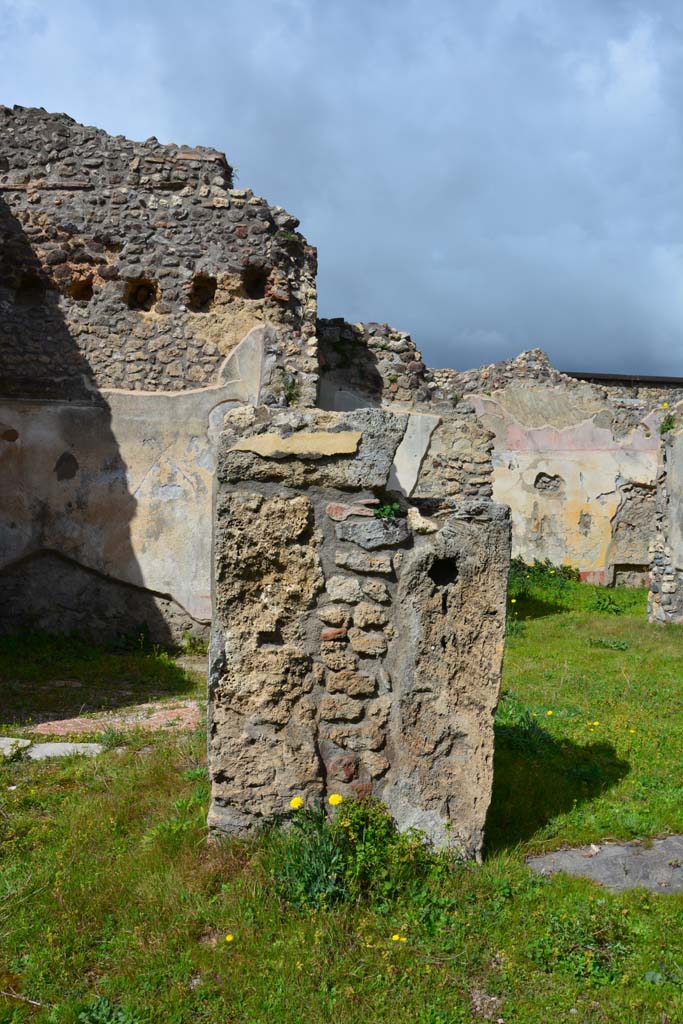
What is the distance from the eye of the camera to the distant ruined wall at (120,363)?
777 cm

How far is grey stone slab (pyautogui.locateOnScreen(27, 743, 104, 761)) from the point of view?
4.47 m

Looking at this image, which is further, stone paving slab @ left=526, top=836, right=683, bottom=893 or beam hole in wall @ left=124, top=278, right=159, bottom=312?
beam hole in wall @ left=124, top=278, right=159, bottom=312

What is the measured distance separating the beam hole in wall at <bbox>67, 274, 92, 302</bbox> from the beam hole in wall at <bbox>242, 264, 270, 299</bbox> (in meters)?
1.60

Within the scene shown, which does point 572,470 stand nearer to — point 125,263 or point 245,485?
point 125,263

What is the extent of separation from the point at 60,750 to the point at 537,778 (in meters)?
2.76

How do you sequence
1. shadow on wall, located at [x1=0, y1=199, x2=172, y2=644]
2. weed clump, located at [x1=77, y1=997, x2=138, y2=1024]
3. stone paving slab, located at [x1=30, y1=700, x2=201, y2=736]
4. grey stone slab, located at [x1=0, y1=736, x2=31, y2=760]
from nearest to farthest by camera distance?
1. weed clump, located at [x1=77, y1=997, x2=138, y2=1024]
2. grey stone slab, located at [x1=0, y1=736, x2=31, y2=760]
3. stone paving slab, located at [x1=30, y1=700, x2=201, y2=736]
4. shadow on wall, located at [x1=0, y1=199, x2=172, y2=644]

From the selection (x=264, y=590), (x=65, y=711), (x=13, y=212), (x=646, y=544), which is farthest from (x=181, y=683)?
(x=646, y=544)

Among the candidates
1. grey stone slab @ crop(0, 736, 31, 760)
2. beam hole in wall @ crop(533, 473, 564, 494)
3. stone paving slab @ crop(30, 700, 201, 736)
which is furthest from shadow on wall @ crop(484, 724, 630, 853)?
beam hole in wall @ crop(533, 473, 564, 494)

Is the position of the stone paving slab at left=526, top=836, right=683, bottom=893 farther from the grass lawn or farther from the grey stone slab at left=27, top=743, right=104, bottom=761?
the grey stone slab at left=27, top=743, right=104, bottom=761

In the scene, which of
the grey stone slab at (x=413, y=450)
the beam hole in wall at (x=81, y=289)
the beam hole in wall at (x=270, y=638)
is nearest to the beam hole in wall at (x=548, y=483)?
the grey stone slab at (x=413, y=450)

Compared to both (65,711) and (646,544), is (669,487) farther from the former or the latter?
(65,711)

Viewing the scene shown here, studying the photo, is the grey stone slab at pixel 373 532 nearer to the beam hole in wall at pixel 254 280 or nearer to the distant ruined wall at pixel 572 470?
the beam hole in wall at pixel 254 280

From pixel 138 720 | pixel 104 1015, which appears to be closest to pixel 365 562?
pixel 104 1015

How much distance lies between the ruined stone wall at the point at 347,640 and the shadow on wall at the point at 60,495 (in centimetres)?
496
